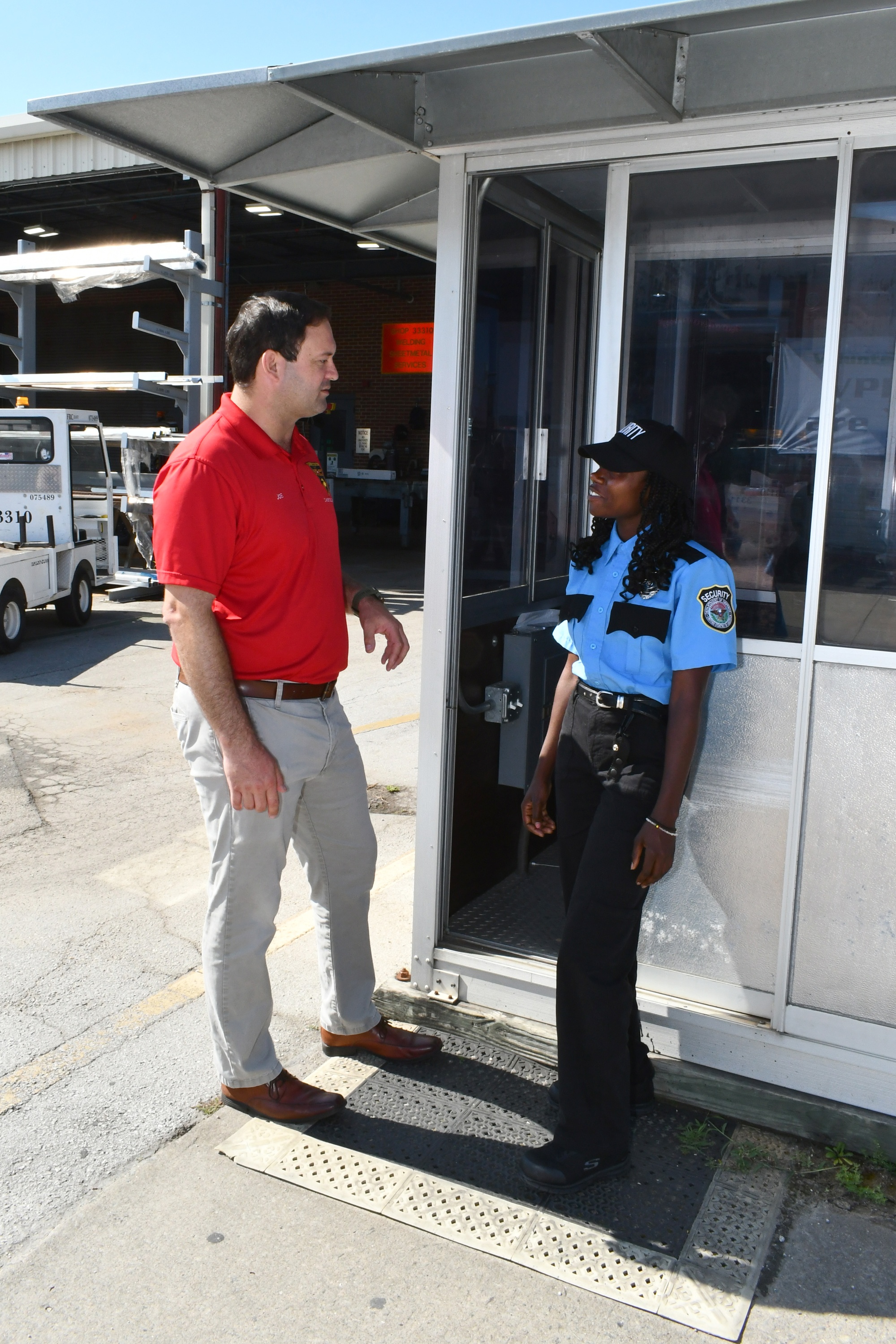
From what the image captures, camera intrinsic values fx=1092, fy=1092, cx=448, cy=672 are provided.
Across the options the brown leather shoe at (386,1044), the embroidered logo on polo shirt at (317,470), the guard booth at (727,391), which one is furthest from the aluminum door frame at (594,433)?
the embroidered logo on polo shirt at (317,470)

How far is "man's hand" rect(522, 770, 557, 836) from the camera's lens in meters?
3.01

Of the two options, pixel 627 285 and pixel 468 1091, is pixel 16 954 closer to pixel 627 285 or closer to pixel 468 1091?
pixel 468 1091

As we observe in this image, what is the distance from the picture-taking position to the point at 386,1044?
3.28 metres

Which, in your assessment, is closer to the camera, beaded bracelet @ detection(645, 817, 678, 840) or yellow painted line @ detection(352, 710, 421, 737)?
beaded bracelet @ detection(645, 817, 678, 840)

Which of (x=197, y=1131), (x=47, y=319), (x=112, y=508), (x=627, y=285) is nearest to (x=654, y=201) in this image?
(x=627, y=285)

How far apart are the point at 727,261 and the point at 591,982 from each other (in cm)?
202

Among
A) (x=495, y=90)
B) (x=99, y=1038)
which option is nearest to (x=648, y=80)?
(x=495, y=90)

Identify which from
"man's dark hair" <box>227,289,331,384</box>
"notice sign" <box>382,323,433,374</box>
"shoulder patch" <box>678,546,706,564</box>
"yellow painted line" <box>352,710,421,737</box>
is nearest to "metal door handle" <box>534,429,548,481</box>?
"man's dark hair" <box>227,289,331,384</box>

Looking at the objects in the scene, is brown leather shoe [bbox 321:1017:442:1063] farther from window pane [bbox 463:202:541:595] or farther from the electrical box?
window pane [bbox 463:202:541:595]

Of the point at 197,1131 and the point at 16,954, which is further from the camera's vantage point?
the point at 16,954

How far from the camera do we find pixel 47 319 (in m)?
28.0

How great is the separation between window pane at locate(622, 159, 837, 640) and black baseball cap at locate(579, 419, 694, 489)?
16.9 inches

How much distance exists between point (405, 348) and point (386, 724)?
17.3m

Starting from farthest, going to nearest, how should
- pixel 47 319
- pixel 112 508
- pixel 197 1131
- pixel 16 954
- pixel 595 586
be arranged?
pixel 47 319 → pixel 112 508 → pixel 16 954 → pixel 197 1131 → pixel 595 586
